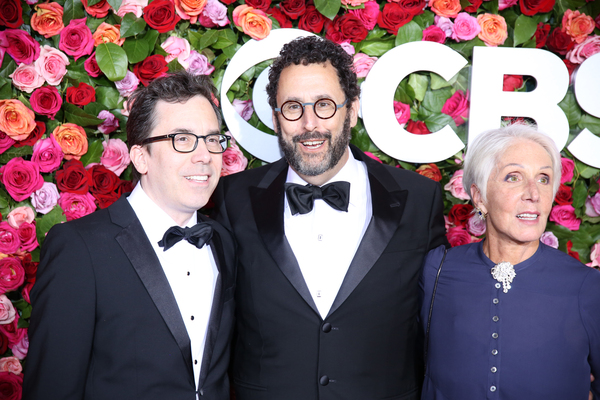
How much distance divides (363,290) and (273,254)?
1.36ft

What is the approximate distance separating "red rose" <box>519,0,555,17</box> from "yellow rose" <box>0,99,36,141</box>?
2.85m

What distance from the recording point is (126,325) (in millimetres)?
1678

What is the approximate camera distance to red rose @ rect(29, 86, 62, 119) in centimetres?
255

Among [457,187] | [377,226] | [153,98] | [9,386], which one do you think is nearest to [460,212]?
[457,187]

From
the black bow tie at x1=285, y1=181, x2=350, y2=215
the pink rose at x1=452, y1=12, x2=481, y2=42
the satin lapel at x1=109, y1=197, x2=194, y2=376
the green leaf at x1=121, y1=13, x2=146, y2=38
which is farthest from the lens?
the pink rose at x1=452, y1=12, x2=481, y2=42

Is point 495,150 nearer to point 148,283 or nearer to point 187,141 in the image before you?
point 187,141

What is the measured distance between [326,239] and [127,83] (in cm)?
144

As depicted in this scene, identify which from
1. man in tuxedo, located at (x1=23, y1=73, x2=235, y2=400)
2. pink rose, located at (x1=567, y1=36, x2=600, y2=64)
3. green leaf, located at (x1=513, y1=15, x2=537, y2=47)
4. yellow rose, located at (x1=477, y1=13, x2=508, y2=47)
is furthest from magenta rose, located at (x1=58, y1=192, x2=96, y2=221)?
pink rose, located at (x1=567, y1=36, x2=600, y2=64)

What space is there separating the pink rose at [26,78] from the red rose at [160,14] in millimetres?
654

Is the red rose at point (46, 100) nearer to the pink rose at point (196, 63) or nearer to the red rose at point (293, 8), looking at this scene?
the pink rose at point (196, 63)

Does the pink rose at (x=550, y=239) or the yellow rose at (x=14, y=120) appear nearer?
the yellow rose at (x=14, y=120)

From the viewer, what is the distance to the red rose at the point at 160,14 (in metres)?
2.61

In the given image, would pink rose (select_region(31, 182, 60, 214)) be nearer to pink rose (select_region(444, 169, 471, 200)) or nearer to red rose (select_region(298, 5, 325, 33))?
red rose (select_region(298, 5, 325, 33))

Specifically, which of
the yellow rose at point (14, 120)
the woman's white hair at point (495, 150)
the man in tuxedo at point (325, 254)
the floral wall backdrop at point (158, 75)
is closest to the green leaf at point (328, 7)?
the floral wall backdrop at point (158, 75)
